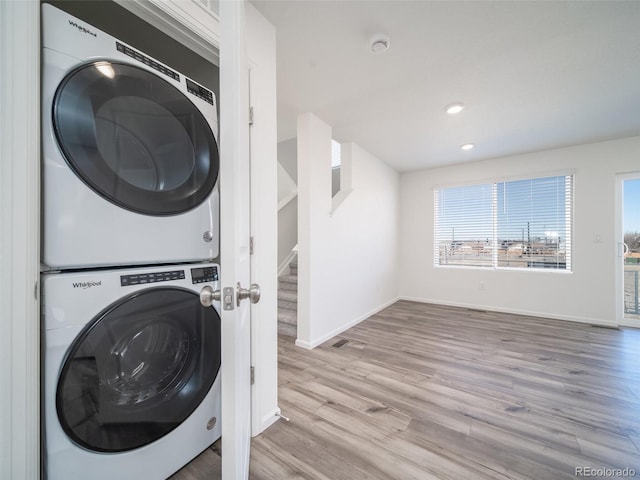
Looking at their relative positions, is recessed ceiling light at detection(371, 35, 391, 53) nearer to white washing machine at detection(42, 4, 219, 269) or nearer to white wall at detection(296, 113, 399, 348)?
white wall at detection(296, 113, 399, 348)

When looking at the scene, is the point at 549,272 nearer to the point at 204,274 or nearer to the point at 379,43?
the point at 379,43

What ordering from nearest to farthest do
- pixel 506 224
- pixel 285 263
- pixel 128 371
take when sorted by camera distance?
pixel 128 371 < pixel 506 224 < pixel 285 263

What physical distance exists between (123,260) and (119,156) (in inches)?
15.2

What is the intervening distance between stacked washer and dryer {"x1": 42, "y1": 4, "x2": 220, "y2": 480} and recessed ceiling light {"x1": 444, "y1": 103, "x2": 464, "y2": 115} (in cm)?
225

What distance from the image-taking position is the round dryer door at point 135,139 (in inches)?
31.4

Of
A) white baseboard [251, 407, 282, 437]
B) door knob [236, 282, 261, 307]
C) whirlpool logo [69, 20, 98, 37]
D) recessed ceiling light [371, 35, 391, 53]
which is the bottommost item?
white baseboard [251, 407, 282, 437]

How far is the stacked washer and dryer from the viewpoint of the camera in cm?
76

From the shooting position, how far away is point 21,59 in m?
0.68

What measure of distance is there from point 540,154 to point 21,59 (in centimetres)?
503

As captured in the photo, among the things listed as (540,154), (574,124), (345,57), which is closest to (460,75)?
(345,57)

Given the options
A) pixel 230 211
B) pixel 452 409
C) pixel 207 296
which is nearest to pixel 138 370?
pixel 207 296

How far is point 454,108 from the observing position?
2.36 m

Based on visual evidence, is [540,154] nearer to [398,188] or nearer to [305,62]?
[398,188]

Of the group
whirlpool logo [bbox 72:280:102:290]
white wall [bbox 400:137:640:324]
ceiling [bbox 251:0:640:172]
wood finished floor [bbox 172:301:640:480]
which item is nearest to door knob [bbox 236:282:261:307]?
whirlpool logo [bbox 72:280:102:290]
